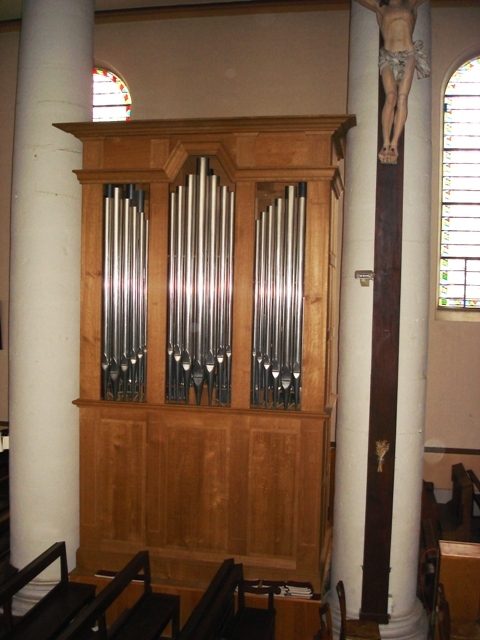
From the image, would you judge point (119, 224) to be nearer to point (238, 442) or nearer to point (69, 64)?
point (69, 64)

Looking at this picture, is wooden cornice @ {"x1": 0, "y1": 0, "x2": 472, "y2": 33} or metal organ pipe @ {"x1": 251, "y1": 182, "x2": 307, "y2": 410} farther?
wooden cornice @ {"x1": 0, "y1": 0, "x2": 472, "y2": 33}

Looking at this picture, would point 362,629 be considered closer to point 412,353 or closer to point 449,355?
point 412,353

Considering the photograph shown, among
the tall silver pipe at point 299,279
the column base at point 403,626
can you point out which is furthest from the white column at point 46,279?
the column base at point 403,626

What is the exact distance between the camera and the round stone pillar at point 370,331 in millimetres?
4285

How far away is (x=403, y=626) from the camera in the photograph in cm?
436

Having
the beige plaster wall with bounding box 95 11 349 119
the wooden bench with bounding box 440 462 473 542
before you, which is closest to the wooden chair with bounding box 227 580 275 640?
the wooden bench with bounding box 440 462 473 542

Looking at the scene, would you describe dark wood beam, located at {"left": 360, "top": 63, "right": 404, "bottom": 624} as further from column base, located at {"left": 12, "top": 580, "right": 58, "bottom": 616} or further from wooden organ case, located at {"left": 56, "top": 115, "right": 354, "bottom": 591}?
column base, located at {"left": 12, "top": 580, "right": 58, "bottom": 616}

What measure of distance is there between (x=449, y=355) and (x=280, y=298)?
9.25 ft

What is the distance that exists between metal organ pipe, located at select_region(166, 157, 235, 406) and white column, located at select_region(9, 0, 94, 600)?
866 millimetres

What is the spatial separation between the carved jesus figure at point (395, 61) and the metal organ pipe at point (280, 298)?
0.74m

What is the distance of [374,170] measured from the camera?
4273mm

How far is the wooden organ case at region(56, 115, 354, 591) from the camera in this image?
445 centimetres

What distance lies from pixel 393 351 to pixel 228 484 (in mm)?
1664

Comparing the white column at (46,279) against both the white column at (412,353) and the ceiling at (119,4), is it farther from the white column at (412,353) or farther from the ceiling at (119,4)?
the white column at (412,353)
